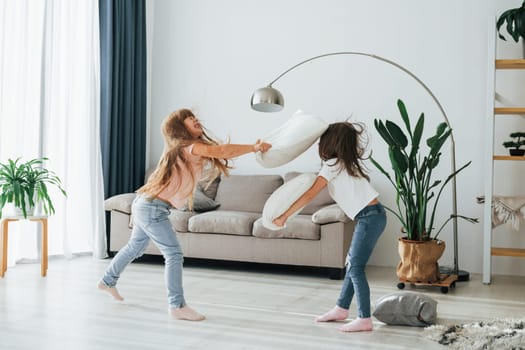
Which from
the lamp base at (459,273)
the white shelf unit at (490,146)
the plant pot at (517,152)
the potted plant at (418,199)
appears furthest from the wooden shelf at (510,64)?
the lamp base at (459,273)

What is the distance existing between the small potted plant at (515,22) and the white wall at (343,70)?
0.43 meters

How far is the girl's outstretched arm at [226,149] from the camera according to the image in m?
2.99

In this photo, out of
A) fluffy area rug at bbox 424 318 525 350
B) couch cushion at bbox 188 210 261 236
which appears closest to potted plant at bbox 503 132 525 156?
fluffy area rug at bbox 424 318 525 350

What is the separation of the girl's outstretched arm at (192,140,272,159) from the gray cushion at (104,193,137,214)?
2.09 meters

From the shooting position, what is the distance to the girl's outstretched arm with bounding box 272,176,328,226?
293cm

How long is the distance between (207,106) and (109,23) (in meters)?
1.16

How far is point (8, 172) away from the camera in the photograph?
4176 mm

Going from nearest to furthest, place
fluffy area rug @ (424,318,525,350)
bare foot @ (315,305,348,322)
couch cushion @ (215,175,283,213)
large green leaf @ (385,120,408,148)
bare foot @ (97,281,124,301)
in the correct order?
fluffy area rug @ (424,318,525,350) < bare foot @ (315,305,348,322) < bare foot @ (97,281,124,301) < large green leaf @ (385,120,408,148) < couch cushion @ (215,175,283,213)

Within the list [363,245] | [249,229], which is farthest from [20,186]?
[363,245]

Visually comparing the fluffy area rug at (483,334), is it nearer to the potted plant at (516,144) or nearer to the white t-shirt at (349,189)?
the white t-shirt at (349,189)

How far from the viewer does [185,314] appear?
3.13 m

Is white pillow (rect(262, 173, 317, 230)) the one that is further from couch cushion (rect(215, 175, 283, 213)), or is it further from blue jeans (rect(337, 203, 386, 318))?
couch cushion (rect(215, 175, 283, 213))

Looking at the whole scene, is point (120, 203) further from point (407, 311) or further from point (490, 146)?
point (490, 146)

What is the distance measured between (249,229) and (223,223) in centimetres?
21
